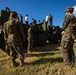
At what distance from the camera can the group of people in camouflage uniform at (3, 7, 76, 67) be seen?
7.82 metres

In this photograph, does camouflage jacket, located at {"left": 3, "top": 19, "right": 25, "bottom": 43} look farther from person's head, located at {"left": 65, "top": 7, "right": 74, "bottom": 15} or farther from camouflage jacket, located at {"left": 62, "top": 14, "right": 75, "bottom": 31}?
person's head, located at {"left": 65, "top": 7, "right": 74, "bottom": 15}

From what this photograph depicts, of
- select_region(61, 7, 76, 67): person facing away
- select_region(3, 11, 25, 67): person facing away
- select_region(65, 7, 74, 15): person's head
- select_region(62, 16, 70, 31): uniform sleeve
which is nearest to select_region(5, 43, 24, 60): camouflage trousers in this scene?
select_region(3, 11, 25, 67): person facing away

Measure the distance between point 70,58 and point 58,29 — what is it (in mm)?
13469

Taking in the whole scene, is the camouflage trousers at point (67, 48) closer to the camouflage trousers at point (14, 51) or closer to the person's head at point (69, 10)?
the person's head at point (69, 10)

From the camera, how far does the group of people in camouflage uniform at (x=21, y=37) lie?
308 inches

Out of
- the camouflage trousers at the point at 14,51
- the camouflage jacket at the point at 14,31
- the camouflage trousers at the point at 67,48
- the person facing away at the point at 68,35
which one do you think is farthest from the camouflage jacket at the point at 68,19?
the camouflage trousers at the point at 14,51

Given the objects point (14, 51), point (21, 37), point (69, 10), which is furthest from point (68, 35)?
point (14, 51)

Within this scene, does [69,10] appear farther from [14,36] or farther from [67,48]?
[14,36]

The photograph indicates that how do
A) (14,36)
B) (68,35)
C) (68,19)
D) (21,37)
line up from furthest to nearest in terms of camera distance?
1. (21,37)
2. (14,36)
3. (68,35)
4. (68,19)

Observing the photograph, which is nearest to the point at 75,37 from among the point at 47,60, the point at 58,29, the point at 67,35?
the point at 67,35

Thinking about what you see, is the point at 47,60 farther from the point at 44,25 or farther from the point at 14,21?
the point at 44,25

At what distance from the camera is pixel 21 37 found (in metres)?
8.84

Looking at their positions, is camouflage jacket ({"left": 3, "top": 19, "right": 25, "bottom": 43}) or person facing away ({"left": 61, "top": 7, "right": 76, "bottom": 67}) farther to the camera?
camouflage jacket ({"left": 3, "top": 19, "right": 25, "bottom": 43})

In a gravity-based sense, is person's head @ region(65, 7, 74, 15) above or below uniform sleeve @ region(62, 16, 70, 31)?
above
